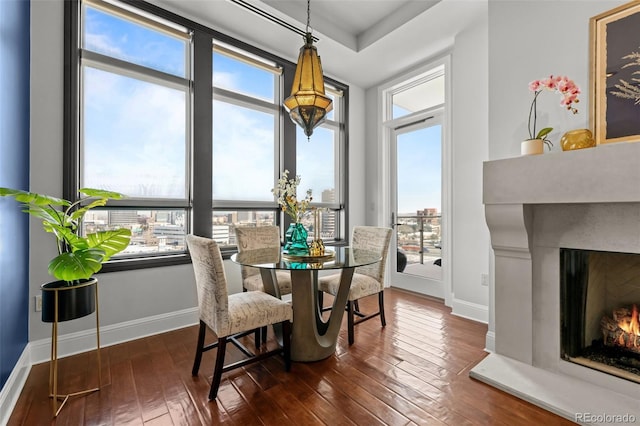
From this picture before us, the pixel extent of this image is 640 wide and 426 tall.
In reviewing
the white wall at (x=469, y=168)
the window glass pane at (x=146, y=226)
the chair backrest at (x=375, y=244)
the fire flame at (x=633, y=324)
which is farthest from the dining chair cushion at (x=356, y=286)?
the fire flame at (x=633, y=324)

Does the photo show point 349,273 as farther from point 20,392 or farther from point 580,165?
point 20,392

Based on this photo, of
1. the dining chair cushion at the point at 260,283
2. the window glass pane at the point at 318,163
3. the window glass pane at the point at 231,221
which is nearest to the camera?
the dining chair cushion at the point at 260,283

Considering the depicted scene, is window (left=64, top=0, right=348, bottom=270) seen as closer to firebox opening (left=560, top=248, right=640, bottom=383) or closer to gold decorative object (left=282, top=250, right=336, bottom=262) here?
gold decorative object (left=282, top=250, right=336, bottom=262)

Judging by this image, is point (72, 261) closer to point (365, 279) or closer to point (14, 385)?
point (14, 385)

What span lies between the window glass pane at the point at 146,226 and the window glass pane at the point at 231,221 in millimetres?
→ 344

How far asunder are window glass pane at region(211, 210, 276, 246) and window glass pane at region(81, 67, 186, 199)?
48 centimetres

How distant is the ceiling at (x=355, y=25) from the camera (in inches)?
115

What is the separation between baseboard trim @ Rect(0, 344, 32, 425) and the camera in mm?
1600

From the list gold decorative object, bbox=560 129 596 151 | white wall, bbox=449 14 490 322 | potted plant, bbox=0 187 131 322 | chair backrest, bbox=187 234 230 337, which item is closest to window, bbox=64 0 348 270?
potted plant, bbox=0 187 131 322

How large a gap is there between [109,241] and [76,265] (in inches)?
10.3

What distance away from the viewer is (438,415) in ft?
5.39

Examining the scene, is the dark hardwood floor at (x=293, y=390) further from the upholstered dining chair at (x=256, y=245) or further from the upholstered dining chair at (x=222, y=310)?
the upholstered dining chair at (x=256, y=245)

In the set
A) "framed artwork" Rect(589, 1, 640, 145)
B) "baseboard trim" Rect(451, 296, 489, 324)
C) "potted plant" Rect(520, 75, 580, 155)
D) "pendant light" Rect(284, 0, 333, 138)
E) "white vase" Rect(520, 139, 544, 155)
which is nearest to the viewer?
"framed artwork" Rect(589, 1, 640, 145)

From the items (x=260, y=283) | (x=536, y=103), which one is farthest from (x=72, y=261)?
(x=536, y=103)
